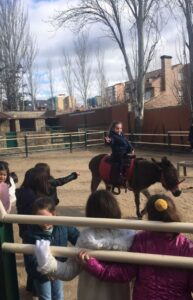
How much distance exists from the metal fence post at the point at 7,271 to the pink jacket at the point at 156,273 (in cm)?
51

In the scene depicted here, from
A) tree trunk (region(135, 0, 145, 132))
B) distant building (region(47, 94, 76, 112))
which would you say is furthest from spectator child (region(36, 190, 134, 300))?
distant building (region(47, 94, 76, 112))

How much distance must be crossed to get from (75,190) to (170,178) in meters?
3.96

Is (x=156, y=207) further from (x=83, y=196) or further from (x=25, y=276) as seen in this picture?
(x=83, y=196)

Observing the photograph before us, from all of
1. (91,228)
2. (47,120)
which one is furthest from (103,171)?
(47,120)

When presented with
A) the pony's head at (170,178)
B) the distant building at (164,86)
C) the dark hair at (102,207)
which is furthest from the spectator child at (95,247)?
the distant building at (164,86)

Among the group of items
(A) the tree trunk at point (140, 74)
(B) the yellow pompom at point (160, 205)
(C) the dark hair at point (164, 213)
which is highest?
(A) the tree trunk at point (140, 74)

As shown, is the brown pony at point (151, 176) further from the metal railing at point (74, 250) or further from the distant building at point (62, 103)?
the distant building at point (62, 103)

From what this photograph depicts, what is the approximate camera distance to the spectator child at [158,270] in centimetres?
203

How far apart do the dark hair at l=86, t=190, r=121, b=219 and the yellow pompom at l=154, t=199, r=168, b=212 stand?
284 millimetres

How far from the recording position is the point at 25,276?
454 cm

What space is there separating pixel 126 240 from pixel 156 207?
0.84 ft

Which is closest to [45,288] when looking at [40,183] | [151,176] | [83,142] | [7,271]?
[7,271]

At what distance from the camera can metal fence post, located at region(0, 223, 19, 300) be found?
7.50 ft

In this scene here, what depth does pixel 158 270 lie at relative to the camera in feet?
6.72
